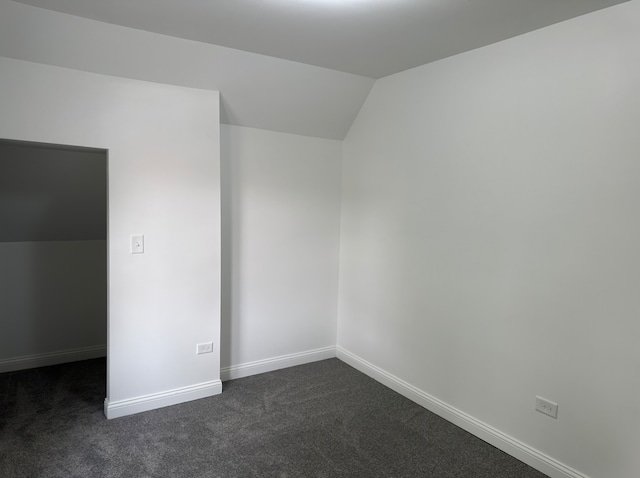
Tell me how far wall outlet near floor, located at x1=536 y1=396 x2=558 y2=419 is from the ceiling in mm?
2175

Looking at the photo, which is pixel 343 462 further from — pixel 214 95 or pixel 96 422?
pixel 214 95

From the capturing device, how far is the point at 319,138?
158 inches

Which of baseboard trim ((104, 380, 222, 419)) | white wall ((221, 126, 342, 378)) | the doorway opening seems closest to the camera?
baseboard trim ((104, 380, 222, 419))

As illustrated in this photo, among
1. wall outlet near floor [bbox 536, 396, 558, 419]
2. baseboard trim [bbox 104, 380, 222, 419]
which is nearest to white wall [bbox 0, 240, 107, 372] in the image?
baseboard trim [bbox 104, 380, 222, 419]

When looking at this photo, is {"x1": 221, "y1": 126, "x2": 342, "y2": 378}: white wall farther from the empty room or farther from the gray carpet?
the gray carpet

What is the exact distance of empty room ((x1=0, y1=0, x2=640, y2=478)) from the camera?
2219 mm

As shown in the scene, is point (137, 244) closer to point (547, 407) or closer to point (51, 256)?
point (51, 256)

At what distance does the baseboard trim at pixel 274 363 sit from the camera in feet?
12.0

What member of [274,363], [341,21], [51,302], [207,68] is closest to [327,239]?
[274,363]

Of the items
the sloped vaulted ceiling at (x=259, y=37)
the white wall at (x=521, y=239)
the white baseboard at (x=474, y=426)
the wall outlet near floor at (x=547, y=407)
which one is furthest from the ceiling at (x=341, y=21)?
the white baseboard at (x=474, y=426)

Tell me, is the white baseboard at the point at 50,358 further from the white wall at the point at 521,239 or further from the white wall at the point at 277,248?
the white wall at the point at 521,239

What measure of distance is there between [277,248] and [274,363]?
3.59 ft

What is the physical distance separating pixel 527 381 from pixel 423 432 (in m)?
0.80

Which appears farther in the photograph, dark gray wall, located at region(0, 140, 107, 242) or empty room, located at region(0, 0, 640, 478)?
dark gray wall, located at region(0, 140, 107, 242)
